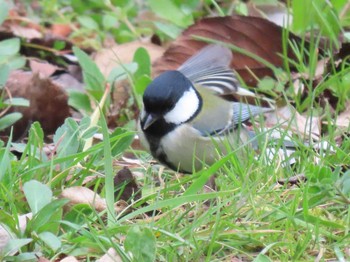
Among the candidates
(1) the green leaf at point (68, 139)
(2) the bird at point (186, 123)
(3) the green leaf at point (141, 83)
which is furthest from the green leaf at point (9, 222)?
(3) the green leaf at point (141, 83)

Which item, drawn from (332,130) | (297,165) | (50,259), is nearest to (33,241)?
(50,259)

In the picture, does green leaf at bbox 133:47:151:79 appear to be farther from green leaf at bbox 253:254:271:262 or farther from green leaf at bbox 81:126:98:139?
green leaf at bbox 253:254:271:262

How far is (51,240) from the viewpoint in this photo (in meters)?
2.52

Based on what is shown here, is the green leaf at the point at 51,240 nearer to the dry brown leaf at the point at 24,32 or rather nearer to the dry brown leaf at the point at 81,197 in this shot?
the dry brown leaf at the point at 81,197

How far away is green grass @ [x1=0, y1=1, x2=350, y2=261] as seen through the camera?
8.33ft

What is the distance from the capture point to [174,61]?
185 inches

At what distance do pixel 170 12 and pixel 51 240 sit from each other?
292 centimetres

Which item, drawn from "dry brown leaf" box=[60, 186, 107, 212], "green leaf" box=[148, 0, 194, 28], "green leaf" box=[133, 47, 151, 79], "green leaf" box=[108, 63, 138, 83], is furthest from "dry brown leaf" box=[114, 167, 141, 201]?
"green leaf" box=[148, 0, 194, 28]

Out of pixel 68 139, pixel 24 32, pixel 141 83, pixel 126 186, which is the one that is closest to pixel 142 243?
pixel 126 186

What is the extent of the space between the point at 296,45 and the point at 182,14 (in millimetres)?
1141

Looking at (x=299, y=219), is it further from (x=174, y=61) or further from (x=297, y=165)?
(x=174, y=61)

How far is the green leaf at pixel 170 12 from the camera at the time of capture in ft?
17.0

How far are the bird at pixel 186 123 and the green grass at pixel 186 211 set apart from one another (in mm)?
350

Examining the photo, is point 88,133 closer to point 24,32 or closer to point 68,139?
point 68,139
